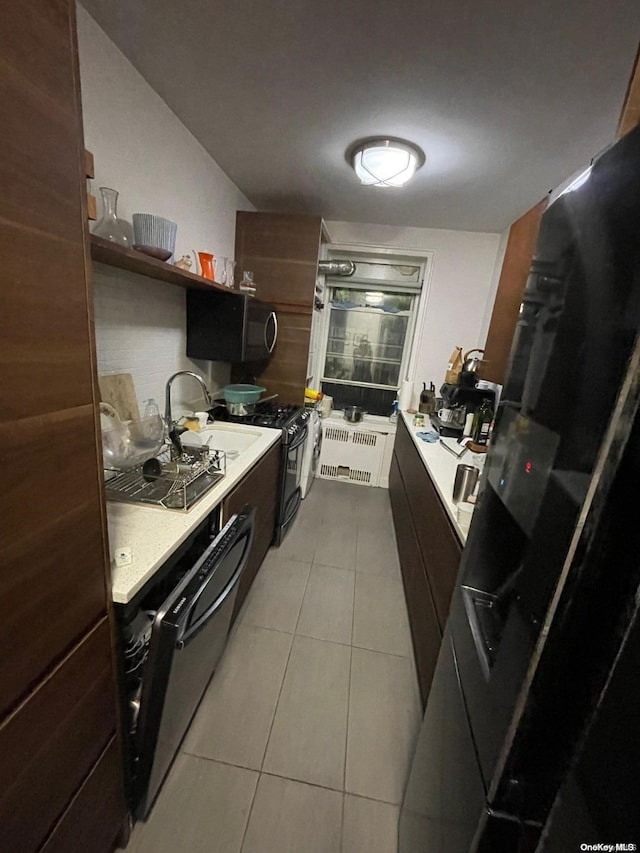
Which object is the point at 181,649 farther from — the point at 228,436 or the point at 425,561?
the point at 228,436

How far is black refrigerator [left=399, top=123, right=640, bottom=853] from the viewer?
0.37 metres

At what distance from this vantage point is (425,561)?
1560 millimetres

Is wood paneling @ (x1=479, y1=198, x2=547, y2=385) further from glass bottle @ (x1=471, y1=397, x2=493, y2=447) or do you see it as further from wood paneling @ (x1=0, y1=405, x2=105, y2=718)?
wood paneling @ (x1=0, y1=405, x2=105, y2=718)

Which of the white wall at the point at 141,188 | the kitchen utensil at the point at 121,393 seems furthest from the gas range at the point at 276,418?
the kitchen utensil at the point at 121,393

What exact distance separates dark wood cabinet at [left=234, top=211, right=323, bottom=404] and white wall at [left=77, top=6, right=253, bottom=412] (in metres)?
0.36

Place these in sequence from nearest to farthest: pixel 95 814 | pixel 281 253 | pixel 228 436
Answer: pixel 95 814 → pixel 228 436 → pixel 281 253

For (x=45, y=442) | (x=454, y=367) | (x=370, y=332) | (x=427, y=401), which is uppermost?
(x=370, y=332)

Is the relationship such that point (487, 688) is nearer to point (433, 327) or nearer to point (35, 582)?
point (35, 582)

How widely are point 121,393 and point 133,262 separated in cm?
58

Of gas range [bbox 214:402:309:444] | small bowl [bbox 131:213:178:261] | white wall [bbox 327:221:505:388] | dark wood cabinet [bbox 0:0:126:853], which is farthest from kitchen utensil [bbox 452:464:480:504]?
white wall [bbox 327:221:505:388]

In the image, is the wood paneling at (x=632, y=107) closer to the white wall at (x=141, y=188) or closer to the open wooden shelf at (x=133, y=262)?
the open wooden shelf at (x=133, y=262)

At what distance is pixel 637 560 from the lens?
0.41 m

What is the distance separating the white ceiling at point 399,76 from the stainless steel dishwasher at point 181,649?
1.66 m

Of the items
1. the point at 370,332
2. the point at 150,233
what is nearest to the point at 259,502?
the point at 150,233
